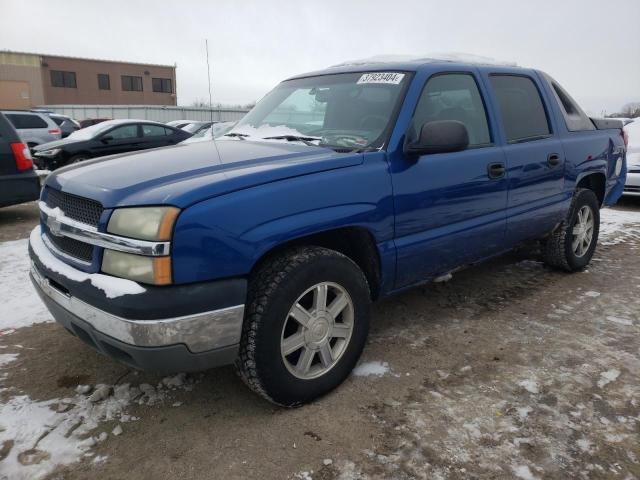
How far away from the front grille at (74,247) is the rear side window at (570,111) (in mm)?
3874

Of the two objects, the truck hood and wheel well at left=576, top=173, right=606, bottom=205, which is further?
wheel well at left=576, top=173, right=606, bottom=205

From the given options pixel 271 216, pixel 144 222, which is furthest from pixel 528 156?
pixel 144 222

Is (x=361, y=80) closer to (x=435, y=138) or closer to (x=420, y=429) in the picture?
(x=435, y=138)

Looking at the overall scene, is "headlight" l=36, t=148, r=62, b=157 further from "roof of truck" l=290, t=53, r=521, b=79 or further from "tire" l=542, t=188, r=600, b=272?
"tire" l=542, t=188, r=600, b=272

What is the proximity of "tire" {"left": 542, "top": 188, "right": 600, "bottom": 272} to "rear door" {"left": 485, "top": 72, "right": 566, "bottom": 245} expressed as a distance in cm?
26

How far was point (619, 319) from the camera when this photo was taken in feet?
12.3

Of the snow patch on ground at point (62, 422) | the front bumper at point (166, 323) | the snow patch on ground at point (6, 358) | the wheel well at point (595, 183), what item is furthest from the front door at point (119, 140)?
the front bumper at point (166, 323)

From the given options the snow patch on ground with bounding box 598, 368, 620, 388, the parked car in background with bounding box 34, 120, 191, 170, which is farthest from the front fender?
the parked car in background with bounding box 34, 120, 191, 170

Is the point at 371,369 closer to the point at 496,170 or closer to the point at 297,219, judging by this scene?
the point at 297,219

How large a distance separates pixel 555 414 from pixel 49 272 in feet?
8.56

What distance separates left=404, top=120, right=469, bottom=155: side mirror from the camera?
281cm

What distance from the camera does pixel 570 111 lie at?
452 centimetres

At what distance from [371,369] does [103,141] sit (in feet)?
32.6

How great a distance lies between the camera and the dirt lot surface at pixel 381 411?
2207 millimetres
